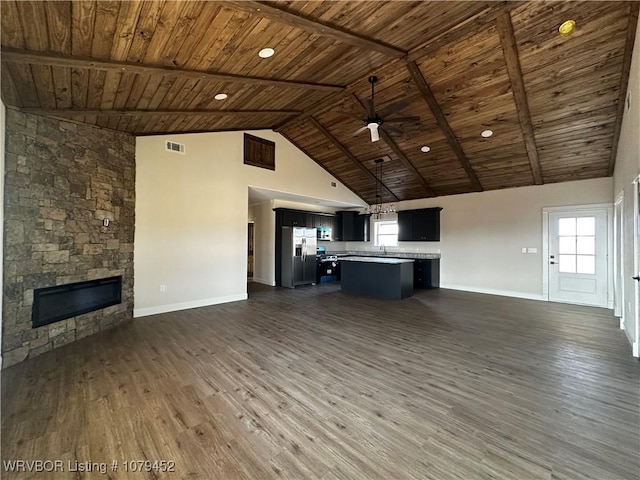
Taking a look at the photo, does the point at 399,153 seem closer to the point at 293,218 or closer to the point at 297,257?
the point at 293,218

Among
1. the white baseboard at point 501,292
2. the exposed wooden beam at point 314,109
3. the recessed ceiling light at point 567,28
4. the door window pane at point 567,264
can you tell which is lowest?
the white baseboard at point 501,292

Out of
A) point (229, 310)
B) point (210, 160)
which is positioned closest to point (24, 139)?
point (210, 160)

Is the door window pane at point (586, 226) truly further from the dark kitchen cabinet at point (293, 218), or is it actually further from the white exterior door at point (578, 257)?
the dark kitchen cabinet at point (293, 218)

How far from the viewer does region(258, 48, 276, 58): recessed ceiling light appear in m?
3.24

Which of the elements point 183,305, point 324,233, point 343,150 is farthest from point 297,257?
point 183,305

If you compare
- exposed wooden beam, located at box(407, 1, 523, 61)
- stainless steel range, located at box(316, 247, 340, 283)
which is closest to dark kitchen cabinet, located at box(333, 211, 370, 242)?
stainless steel range, located at box(316, 247, 340, 283)

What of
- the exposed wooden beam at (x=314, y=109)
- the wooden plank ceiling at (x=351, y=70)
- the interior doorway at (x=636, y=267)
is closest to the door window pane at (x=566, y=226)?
the wooden plank ceiling at (x=351, y=70)

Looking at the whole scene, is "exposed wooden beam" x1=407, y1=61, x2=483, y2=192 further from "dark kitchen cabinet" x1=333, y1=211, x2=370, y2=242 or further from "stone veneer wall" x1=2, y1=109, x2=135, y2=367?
"stone veneer wall" x1=2, y1=109, x2=135, y2=367

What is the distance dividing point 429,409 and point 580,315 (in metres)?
4.91

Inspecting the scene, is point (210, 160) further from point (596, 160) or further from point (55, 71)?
point (596, 160)

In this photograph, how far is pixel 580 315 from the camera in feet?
16.7

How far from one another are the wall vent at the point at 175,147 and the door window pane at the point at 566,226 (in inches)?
329

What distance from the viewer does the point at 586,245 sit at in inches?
234

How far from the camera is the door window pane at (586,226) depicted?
5887 millimetres
